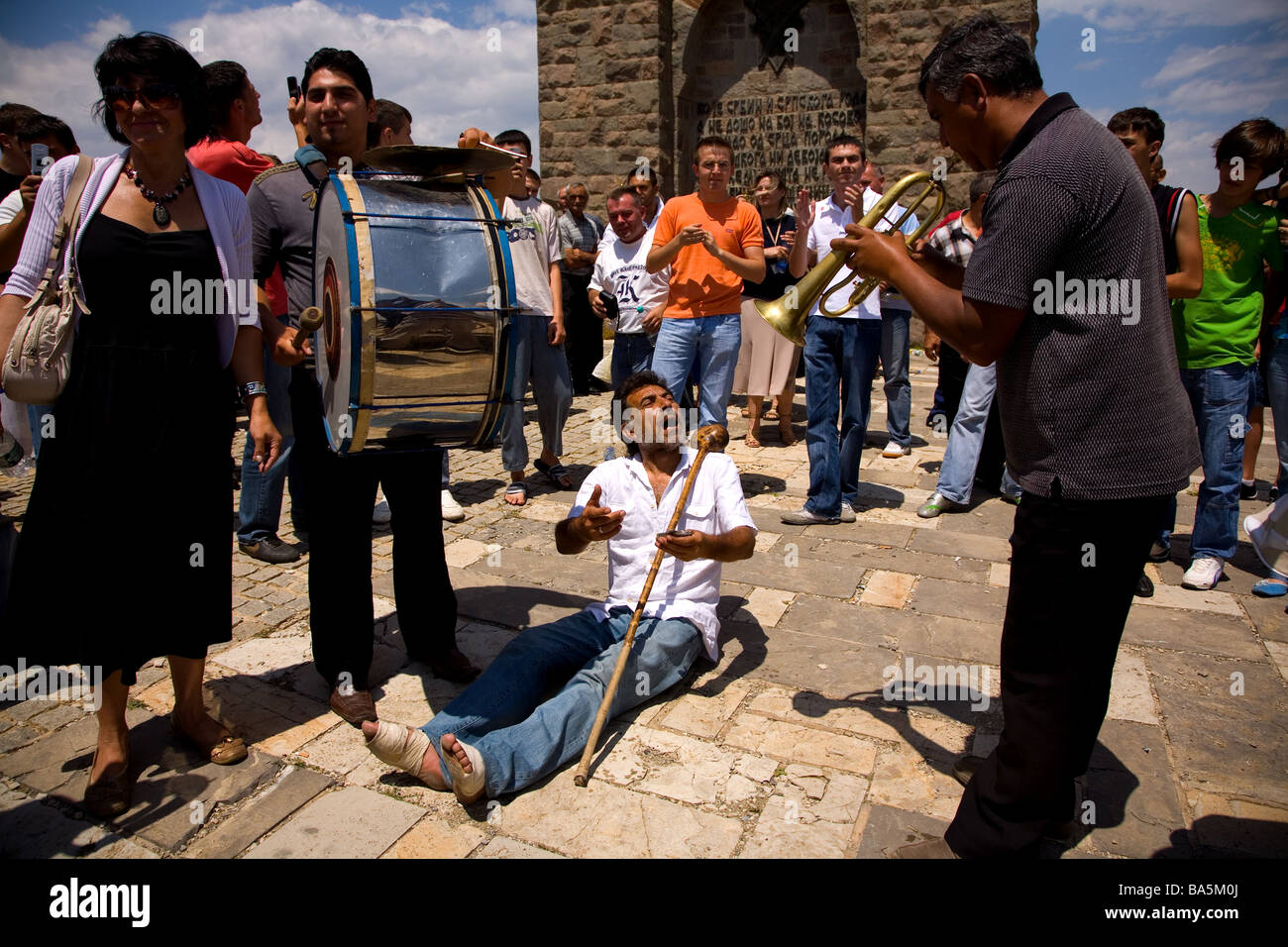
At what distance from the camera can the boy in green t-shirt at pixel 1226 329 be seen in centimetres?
461

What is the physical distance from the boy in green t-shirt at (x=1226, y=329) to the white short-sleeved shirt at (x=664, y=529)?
109 inches

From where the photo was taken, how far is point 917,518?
598 cm

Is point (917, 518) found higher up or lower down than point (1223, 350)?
lower down

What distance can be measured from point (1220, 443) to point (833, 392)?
2098mm

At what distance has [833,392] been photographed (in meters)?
5.79

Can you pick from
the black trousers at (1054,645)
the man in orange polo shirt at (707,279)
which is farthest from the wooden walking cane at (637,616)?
the man in orange polo shirt at (707,279)

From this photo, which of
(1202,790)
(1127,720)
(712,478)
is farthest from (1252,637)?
(712,478)

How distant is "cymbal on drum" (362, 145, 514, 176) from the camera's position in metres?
3.03

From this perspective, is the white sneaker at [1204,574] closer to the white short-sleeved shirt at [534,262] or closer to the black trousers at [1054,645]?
the black trousers at [1054,645]

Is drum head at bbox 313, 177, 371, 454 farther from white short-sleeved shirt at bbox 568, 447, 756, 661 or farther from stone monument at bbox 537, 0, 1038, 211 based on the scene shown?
stone monument at bbox 537, 0, 1038, 211

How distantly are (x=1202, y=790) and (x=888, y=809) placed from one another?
3.47 ft
